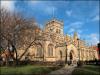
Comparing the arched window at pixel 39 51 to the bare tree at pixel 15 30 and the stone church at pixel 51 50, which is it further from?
the bare tree at pixel 15 30

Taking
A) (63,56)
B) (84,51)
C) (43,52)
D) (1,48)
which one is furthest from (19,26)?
(84,51)

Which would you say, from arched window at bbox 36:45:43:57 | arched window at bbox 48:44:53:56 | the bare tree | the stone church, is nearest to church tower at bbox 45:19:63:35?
the stone church

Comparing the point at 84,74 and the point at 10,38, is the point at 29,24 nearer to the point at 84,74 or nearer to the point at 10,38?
the point at 10,38

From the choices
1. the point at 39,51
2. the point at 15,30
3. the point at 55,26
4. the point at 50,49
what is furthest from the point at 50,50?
the point at 15,30

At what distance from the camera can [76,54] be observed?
2539 inches

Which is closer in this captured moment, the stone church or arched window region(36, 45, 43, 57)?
the stone church

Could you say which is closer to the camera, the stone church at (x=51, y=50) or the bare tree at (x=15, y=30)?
the bare tree at (x=15, y=30)

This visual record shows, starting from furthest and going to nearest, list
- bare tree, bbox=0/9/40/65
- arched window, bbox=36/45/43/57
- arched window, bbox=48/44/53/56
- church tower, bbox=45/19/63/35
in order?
church tower, bbox=45/19/63/35, arched window, bbox=48/44/53/56, arched window, bbox=36/45/43/57, bare tree, bbox=0/9/40/65

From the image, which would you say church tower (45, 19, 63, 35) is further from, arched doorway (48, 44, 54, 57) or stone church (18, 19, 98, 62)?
arched doorway (48, 44, 54, 57)

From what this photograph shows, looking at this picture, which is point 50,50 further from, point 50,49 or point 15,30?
point 15,30

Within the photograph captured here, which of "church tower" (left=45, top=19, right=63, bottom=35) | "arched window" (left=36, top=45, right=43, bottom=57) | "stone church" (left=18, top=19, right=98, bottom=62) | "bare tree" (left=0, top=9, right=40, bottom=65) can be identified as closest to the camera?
"bare tree" (left=0, top=9, right=40, bottom=65)

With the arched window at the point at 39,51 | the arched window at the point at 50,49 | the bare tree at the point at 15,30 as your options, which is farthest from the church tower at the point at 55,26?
the bare tree at the point at 15,30

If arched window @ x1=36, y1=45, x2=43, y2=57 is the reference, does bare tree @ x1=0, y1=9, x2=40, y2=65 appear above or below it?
above

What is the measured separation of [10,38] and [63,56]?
2958 centimetres
